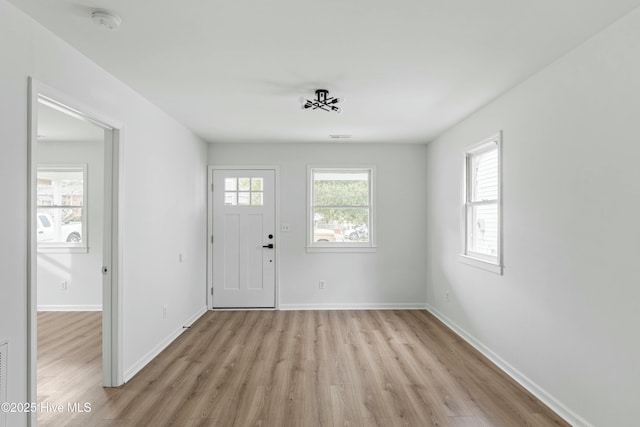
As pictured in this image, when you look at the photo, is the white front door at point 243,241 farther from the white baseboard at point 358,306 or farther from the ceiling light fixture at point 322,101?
the ceiling light fixture at point 322,101

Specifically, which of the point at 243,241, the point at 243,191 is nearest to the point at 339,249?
the point at 243,241

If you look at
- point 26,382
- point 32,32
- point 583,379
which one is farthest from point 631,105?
point 26,382

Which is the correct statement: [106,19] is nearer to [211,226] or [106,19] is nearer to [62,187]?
[211,226]

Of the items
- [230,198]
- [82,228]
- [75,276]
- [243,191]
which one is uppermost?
[243,191]

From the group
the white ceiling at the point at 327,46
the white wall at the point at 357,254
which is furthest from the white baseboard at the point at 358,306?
the white ceiling at the point at 327,46

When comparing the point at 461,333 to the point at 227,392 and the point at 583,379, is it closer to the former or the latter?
the point at 583,379

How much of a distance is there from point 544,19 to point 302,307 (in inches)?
168

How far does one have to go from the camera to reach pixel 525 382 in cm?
275

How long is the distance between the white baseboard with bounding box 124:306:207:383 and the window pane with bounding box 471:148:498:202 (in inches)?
144

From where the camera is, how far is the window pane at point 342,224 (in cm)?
518

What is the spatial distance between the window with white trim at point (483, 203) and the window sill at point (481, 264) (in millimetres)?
34

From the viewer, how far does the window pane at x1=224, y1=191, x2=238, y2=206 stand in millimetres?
5078

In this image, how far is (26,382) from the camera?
1.86 m

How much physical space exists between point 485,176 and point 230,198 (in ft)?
11.1
